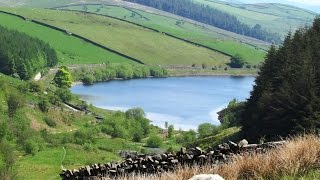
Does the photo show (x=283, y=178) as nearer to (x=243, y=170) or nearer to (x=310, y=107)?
(x=243, y=170)

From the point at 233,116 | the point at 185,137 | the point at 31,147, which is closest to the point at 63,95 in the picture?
the point at 31,147

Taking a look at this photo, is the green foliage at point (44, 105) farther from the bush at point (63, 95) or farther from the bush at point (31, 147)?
the bush at point (31, 147)

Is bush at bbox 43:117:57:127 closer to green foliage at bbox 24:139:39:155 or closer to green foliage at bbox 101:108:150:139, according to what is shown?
green foliage at bbox 101:108:150:139

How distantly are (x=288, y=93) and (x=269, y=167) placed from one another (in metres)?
35.3

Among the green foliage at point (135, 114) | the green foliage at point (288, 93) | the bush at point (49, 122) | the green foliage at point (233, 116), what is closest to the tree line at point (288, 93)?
the green foliage at point (288, 93)

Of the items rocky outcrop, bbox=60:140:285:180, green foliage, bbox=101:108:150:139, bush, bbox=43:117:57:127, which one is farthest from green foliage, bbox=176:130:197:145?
rocky outcrop, bbox=60:140:285:180

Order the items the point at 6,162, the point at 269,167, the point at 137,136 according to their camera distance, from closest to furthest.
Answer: the point at 269,167
the point at 6,162
the point at 137,136

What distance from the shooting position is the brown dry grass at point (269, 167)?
519 inches

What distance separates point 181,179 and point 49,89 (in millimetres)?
183990

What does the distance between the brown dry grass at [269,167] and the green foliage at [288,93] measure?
23918 mm

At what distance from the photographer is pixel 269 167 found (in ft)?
43.8

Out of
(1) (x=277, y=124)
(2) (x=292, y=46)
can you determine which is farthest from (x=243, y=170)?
(2) (x=292, y=46)

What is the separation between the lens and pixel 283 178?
42.3 ft

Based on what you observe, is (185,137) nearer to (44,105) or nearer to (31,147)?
(31,147)
